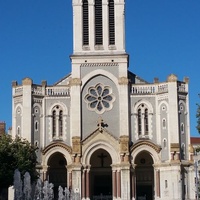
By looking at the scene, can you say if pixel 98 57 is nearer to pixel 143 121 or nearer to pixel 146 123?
pixel 143 121

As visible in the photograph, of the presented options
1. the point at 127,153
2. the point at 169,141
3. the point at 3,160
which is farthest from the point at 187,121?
the point at 3,160

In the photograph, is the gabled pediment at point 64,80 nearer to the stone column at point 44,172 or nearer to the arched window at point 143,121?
the arched window at point 143,121

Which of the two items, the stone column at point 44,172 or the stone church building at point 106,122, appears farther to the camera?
the stone column at point 44,172

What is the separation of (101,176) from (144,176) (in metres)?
5.07

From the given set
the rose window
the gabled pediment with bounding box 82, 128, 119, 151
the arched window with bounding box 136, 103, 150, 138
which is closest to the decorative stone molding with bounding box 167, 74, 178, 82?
the arched window with bounding box 136, 103, 150, 138

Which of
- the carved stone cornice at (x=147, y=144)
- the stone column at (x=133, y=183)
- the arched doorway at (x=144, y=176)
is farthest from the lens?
the arched doorway at (x=144, y=176)

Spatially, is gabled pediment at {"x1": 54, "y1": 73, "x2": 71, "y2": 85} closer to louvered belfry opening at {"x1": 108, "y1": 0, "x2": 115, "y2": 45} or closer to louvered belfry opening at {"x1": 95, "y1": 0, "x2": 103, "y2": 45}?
louvered belfry opening at {"x1": 95, "y1": 0, "x2": 103, "y2": 45}

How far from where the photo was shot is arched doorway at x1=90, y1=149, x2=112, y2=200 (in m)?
72.1

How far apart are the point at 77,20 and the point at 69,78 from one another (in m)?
7.03

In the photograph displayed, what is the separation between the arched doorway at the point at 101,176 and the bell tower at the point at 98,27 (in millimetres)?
12563

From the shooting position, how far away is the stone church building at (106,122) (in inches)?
2685

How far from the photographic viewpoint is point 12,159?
56.7 m

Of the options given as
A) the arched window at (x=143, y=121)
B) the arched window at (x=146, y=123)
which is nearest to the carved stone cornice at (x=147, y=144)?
the arched window at (x=143, y=121)

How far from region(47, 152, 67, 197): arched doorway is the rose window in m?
7.09
